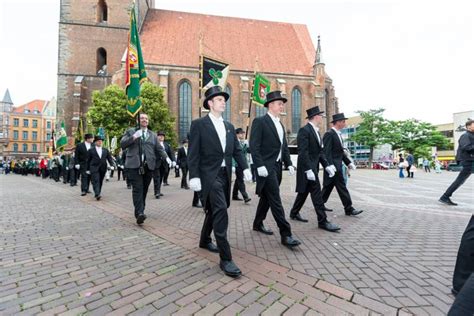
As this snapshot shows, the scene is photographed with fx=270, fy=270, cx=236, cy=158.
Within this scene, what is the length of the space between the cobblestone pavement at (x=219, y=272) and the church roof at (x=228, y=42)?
105ft

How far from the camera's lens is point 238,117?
35.2 m

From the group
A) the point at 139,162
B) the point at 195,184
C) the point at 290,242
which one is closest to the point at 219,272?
the point at 195,184

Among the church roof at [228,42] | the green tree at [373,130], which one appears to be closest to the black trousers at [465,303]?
the church roof at [228,42]

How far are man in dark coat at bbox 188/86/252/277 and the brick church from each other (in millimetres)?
27835

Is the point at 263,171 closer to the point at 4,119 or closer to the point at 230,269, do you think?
the point at 230,269

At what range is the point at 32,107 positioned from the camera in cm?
8175

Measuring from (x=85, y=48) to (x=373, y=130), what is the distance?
45072 mm

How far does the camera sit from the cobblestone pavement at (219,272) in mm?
2322

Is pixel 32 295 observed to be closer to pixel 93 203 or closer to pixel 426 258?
pixel 426 258

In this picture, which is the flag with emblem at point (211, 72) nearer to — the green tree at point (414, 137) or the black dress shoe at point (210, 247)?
the black dress shoe at point (210, 247)

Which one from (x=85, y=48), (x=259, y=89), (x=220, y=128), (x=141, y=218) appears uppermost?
(x=85, y=48)

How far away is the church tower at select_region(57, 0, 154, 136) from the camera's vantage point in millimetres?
32438

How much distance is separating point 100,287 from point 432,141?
55518mm

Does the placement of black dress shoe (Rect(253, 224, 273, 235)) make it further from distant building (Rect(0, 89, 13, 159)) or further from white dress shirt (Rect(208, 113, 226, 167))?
distant building (Rect(0, 89, 13, 159))
